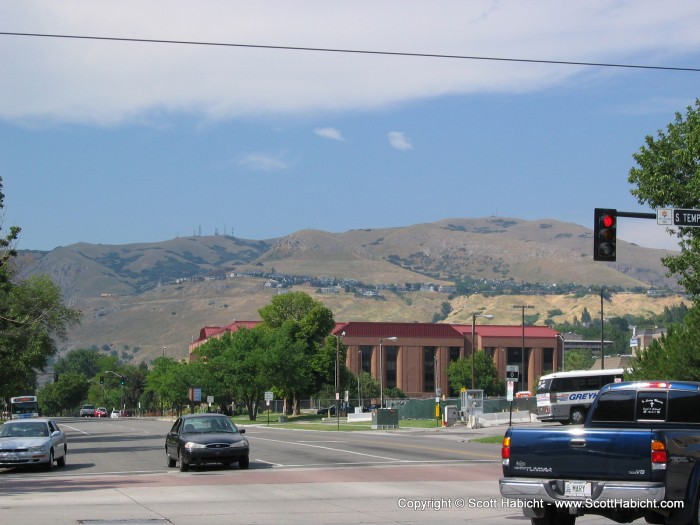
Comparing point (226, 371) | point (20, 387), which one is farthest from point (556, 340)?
point (20, 387)

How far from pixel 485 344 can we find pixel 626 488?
15301 cm

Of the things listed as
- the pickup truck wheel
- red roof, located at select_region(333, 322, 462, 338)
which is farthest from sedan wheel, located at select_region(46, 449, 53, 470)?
red roof, located at select_region(333, 322, 462, 338)

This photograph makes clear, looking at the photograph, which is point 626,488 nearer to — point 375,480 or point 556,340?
point 375,480

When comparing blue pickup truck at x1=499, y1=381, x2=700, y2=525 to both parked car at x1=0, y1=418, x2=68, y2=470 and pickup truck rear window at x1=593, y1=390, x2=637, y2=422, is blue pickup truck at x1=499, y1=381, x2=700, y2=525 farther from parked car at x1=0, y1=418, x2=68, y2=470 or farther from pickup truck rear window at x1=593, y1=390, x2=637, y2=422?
parked car at x1=0, y1=418, x2=68, y2=470

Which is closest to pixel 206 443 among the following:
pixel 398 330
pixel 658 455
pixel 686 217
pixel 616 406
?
pixel 686 217

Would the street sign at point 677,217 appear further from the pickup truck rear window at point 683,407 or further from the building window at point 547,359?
the building window at point 547,359

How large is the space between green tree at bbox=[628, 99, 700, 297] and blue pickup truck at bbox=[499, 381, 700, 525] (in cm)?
2990

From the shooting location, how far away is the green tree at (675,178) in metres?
42.2

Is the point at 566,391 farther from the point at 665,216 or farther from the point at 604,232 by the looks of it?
the point at 604,232

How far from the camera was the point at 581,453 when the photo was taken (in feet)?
41.7

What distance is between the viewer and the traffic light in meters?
25.8

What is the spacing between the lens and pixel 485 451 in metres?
38.3

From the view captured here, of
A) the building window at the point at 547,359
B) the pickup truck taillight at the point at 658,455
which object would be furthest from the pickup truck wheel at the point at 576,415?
the building window at the point at 547,359

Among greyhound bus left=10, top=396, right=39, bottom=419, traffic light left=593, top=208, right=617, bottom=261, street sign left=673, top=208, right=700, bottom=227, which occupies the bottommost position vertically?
greyhound bus left=10, top=396, right=39, bottom=419
